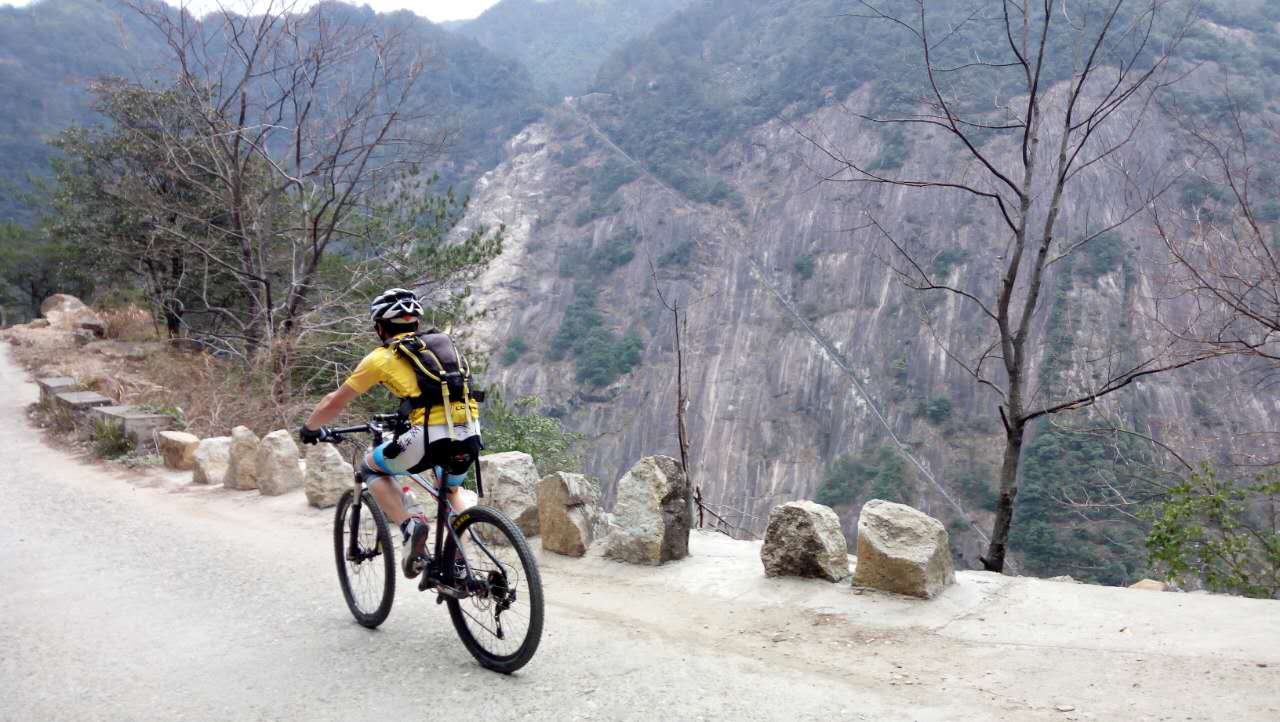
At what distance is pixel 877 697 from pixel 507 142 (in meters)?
77.5

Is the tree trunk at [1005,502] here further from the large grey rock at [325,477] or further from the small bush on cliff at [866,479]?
the small bush on cliff at [866,479]

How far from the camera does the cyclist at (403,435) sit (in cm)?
389

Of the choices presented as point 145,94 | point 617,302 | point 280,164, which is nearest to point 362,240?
point 280,164

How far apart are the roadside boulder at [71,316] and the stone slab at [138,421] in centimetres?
1338

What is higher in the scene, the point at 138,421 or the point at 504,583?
the point at 504,583

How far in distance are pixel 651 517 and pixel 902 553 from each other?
178 cm

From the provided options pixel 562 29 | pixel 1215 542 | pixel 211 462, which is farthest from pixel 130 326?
pixel 562 29

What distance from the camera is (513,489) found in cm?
661

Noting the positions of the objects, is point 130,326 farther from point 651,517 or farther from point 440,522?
point 440,522

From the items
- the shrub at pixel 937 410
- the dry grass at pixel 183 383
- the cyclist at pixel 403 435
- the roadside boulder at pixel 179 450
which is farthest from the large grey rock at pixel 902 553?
the shrub at pixel 937 410

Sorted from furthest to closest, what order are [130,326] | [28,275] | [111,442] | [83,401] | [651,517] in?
[28,275] → [130,326] → [83,401] → [111,442] → [651,517]

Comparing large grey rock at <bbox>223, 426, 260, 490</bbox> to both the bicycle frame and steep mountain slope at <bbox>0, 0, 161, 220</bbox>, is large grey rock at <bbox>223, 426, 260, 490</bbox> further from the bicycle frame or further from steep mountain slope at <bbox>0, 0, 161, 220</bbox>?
steep mountain slope at <bbox>0, 0, 161, 220</bbox>

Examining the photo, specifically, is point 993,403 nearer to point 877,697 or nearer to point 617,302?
point 617,302

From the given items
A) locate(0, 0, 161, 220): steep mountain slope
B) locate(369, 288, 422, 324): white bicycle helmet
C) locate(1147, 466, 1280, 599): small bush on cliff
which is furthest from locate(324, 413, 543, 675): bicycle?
locate(0, 0, 161, 220): steep mountain slope
